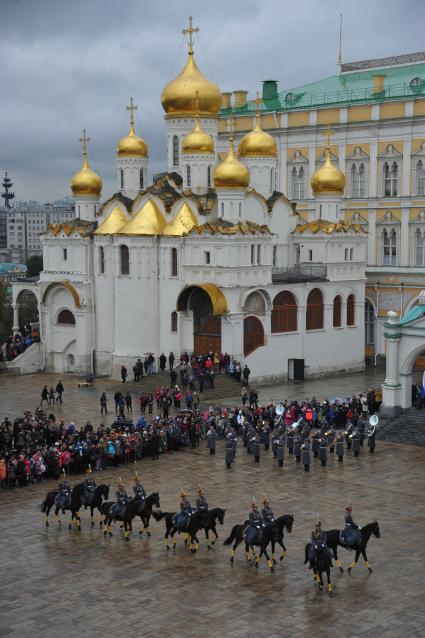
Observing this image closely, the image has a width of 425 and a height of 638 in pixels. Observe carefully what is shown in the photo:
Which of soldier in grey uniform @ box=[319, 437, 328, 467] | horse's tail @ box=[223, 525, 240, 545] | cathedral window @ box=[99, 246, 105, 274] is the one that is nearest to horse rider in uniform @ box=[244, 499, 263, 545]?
horse's tail @ box=[223, 525, 240, 545]

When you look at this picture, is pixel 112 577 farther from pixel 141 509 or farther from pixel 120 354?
pixel 120 354

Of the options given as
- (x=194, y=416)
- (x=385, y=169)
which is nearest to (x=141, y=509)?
(x=194, y=416)

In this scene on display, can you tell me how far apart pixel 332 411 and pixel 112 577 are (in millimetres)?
13024

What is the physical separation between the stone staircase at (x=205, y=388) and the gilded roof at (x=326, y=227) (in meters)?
8.44

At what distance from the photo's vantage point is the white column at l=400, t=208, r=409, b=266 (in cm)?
4481

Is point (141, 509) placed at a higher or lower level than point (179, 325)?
lower

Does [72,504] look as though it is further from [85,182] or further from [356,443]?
[85,182]

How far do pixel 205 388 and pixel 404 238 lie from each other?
1408 cm

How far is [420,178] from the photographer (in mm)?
44531

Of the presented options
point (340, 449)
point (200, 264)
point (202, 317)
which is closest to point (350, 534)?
point (340, 449)

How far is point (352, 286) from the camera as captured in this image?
4262cm

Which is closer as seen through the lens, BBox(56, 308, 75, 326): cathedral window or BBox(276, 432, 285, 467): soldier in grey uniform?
BBox(276, 432, 285, 467): soldier in grey uniform

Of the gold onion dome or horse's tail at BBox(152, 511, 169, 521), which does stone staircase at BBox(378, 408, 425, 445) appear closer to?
horse's tail at BBox(152, 511, 169, 521)

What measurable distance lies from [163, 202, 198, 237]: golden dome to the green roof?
11027 millimetres
